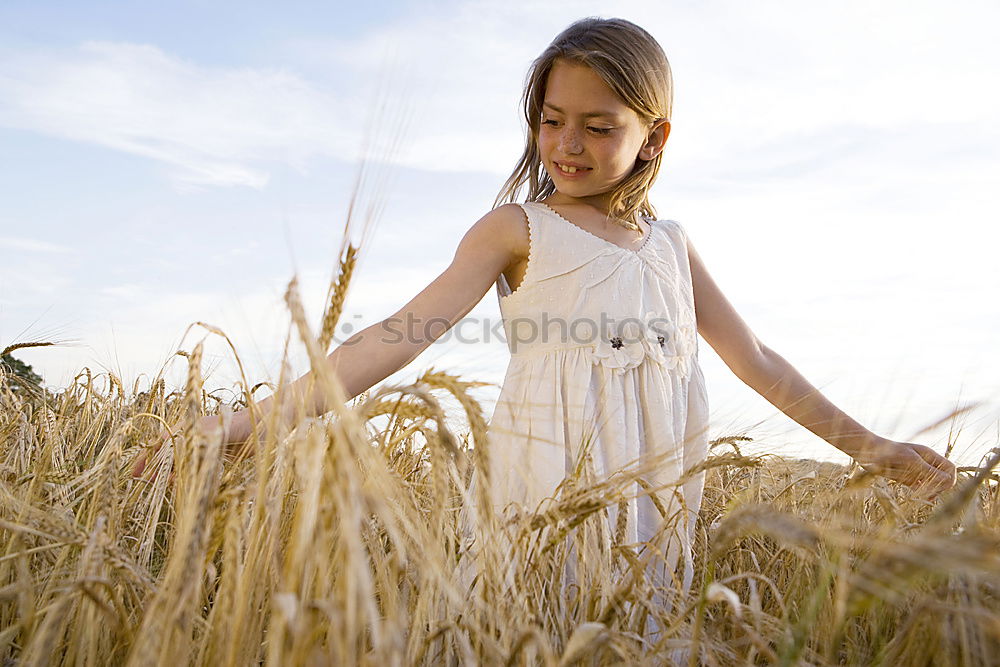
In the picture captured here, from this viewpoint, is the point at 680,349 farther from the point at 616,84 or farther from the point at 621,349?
the point at 616,84

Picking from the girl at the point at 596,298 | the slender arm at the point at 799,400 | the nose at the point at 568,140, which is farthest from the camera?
the slender arm at the point at 799,400

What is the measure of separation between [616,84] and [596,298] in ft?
1.82

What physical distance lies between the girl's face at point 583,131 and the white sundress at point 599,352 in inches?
4.9

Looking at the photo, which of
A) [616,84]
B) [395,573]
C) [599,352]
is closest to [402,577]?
[395,573]

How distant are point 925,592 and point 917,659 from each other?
0.37 meters

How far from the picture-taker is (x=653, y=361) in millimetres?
2061

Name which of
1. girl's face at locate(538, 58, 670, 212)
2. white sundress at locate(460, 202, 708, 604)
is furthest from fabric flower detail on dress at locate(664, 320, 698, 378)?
girl's face at locate(538, 58, 670, 212)

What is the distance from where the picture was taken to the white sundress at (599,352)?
1966mm

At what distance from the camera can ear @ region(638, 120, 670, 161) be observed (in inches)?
91.2

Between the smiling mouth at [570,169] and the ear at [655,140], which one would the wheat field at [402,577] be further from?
the ear at [655,140]

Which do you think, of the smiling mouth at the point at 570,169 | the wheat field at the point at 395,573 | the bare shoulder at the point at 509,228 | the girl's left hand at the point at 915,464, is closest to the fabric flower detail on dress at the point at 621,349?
the bare shoulder at the point at 509,228

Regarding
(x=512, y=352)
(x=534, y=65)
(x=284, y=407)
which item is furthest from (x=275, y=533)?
(x=534, y=65)

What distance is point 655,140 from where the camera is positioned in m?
2.34

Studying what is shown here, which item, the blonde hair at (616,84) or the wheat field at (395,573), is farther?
the blonde hair at (616,84)
